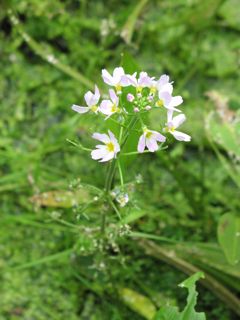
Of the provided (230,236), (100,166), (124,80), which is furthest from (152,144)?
(100,166)

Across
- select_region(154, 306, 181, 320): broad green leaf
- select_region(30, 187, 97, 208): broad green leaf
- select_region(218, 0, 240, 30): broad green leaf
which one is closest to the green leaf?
select_region(154, 306, 181, 320): broad green leaf

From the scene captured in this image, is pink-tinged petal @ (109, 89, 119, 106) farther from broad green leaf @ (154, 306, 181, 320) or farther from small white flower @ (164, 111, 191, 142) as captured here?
broad green leaf @ (154, 306, 181, 320)

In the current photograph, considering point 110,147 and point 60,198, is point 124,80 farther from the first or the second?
point 60,198

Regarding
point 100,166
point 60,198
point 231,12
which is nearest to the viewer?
point 60,198

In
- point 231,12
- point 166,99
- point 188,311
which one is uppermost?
point 231,12

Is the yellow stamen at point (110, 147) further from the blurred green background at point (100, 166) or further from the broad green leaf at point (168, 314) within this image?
the broad green leaf at point (168, 314)

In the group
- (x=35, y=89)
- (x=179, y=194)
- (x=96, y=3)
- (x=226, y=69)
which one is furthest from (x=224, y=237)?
(x=96, y=3)
